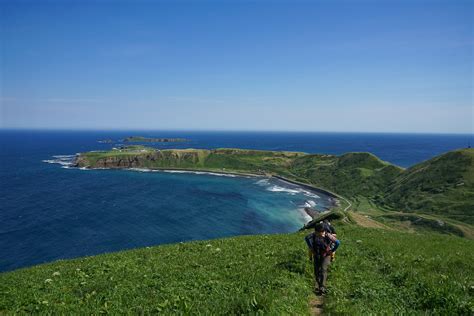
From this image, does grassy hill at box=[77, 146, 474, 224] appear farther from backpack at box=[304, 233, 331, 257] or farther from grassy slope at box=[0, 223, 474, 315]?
backpack at box=[304, 233, 331, 257]

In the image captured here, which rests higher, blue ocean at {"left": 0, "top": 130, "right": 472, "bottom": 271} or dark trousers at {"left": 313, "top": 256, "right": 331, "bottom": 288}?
dark trousers at {"left": 313, "top": 256, "right": 331, "bottom": 288}

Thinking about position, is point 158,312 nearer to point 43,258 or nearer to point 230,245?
point 230,245

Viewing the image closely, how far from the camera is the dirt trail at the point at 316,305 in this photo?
11.5 m

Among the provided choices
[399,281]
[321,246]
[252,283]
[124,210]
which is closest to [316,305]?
[321,246]

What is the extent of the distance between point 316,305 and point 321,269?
184cm

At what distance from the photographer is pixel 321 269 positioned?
13.7 metres

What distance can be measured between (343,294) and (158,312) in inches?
294

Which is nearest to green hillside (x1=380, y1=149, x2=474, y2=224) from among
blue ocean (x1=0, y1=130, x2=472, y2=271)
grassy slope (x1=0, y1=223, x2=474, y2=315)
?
blue ocean (x1=0, y1=130, x2=472, y2=271)

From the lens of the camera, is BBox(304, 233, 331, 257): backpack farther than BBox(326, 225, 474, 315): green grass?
Yes

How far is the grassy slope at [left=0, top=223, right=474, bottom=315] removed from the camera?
1128 cm

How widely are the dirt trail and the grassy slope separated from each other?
1.07 feet

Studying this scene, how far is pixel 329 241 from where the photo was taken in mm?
13945

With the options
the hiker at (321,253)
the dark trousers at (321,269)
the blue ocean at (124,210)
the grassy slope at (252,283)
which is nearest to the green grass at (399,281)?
the grassy slope at (252,283)

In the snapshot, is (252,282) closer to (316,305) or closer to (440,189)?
(316,305)
